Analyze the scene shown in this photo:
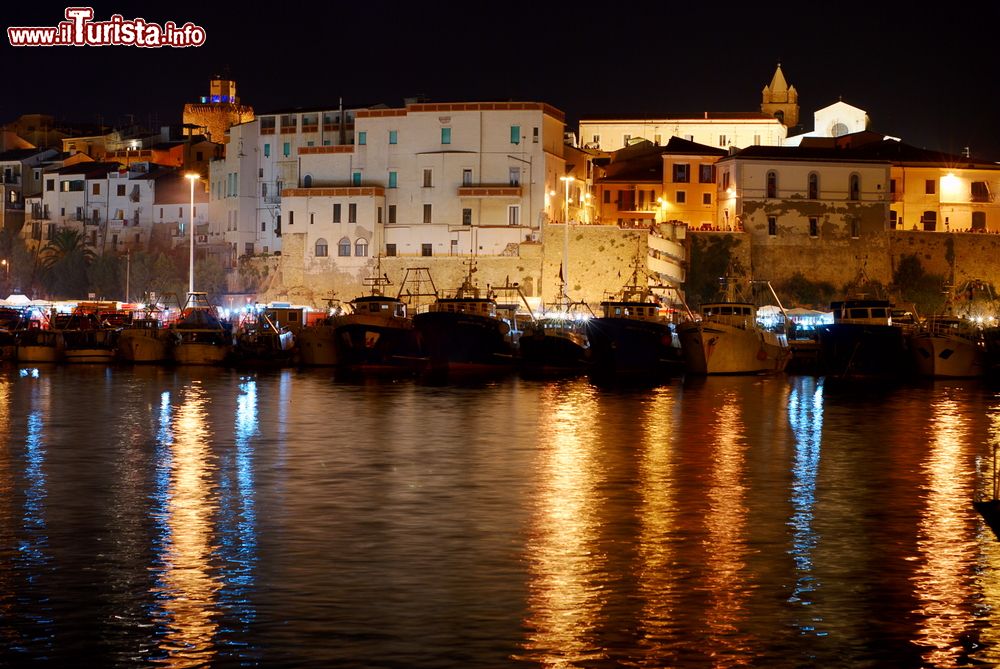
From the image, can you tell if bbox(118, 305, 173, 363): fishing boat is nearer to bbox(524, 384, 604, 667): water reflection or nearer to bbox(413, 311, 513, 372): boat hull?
bbox(413, 311, 513, 372): boat hull

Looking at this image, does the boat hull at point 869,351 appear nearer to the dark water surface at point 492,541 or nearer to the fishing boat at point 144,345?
the dark water surface at point 492,541

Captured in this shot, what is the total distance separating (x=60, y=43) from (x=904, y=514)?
222 ft

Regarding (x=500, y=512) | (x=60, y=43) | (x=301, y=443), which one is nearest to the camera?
(x=500, y=512)

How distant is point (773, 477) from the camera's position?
26406 mm

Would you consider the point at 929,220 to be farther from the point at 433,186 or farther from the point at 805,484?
the point at 805,484

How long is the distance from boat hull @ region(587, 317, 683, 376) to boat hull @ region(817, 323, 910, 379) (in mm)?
5913

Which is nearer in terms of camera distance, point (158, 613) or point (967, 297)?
point (158, 613)

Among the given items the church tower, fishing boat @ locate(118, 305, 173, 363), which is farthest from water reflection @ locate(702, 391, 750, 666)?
the church tower

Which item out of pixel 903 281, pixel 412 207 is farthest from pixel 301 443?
pixel 903 281

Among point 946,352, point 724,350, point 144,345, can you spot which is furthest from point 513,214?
point 946,352

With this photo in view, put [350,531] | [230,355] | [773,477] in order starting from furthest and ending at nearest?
[230,355], [773,477], [350,531]

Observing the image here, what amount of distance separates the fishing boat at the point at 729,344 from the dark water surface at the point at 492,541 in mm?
16348

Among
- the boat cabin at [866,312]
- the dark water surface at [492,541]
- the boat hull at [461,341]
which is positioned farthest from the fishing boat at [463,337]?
the dark water surface at [492,541]

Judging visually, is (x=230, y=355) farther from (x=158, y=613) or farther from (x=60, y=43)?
(x=158, y=613)
